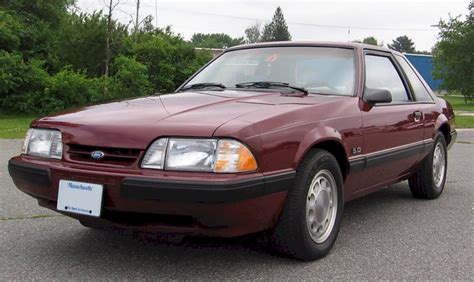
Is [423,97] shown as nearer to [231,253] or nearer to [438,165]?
[438,165]

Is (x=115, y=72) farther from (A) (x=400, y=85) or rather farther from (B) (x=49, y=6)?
(A) (x=400, y=85)

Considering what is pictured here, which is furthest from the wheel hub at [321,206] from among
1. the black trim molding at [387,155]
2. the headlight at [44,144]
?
the headlight at [44,144]

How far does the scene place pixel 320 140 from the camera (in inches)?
131

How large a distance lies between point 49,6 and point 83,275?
67.0 feet

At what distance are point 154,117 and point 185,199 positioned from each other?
23.4 inches

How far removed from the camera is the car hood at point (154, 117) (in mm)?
2895

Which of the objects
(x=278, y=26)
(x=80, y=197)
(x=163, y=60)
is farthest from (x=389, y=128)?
(x=278, y=26)

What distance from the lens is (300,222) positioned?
3152 mm

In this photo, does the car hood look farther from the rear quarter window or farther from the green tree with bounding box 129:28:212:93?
the green tree with bounding box 129:28:212:93

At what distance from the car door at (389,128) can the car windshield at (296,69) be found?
0.73 ft

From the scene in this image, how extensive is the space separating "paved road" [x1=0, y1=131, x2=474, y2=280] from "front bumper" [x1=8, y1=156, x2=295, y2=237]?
1.17 feet

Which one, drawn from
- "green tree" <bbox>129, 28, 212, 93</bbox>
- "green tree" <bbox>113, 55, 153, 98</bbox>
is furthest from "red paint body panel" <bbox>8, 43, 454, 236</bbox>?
"green tree" <bbox>129, 28, 212, 93</bbox>

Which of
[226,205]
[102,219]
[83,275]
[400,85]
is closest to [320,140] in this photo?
[226,205]

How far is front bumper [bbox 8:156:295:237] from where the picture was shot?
2.72 m
